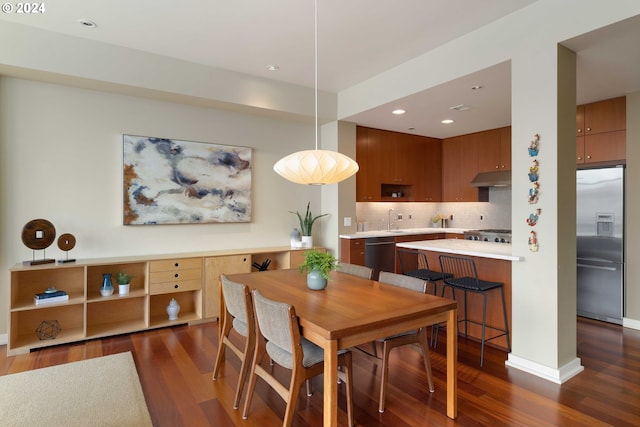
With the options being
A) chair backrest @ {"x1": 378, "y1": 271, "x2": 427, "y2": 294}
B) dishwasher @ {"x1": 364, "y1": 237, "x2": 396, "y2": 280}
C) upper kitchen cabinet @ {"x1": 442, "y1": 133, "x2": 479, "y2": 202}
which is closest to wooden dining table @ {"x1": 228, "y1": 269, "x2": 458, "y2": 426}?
chair backrest @ {"x1": 378, "y1": 271, "x2": 427, "y2": 294}

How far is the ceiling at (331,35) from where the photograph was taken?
2.84 metres

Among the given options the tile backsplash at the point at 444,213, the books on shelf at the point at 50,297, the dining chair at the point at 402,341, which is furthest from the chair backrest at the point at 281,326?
the tile backsplash at the point at 444,213

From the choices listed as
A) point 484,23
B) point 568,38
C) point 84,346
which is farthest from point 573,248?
point 84,346

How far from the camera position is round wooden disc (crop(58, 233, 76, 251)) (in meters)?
3.46

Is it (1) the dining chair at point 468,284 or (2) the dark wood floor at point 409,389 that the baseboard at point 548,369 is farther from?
(1) the dining chair at point 468,284

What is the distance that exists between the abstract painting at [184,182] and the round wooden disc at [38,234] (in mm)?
706

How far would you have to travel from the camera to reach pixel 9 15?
3.01 metres

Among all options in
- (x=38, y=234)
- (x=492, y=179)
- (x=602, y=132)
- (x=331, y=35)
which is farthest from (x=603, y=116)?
(x=38, y=234)

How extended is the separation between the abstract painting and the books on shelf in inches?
36.5

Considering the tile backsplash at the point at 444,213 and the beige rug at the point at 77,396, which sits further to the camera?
the tile backsplash at the point at 444,213

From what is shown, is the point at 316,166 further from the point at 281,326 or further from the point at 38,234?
the point at 38,234

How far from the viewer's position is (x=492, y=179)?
5.60 m

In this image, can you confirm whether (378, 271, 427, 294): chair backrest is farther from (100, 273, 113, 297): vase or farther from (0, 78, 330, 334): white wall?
(100, 273, 113, 297): vase

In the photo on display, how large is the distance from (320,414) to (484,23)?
3402mm
